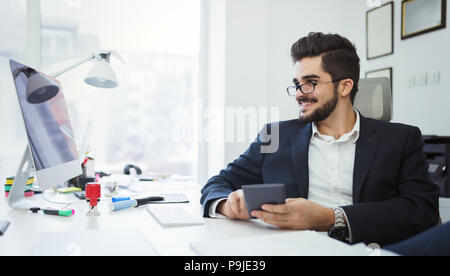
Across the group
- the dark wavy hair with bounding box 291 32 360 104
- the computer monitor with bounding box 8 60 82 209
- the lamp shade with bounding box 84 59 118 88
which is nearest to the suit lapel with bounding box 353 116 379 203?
the dark wavy hair with bounding box 291 32 360 104

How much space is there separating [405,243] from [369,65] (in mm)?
2477

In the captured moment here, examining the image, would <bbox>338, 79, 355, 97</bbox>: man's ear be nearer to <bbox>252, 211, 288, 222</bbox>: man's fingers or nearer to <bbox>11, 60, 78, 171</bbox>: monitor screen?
<bbox>252, 211, 288, 222</bbox>: man's fingers

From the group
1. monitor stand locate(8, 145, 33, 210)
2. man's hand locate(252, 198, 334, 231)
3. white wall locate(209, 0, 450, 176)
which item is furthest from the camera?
white wall locate(209, 0, 450, 176)

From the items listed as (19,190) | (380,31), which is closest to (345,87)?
(19,190)

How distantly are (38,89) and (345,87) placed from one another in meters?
1.15

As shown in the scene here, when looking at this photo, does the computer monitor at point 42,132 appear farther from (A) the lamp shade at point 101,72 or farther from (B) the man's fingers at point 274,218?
(B) the man's fingers at point 274,218

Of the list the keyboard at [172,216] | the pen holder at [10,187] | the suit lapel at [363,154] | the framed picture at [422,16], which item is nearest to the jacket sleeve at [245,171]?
the keyboard at [172,216]

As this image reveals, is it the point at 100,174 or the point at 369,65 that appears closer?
the point at 100,174

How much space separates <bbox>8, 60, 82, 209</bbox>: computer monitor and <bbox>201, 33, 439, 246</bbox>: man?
531mm

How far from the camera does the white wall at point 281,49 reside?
2.51m

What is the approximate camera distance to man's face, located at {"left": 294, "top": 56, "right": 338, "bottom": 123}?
1.34 m

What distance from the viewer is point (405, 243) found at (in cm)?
67
